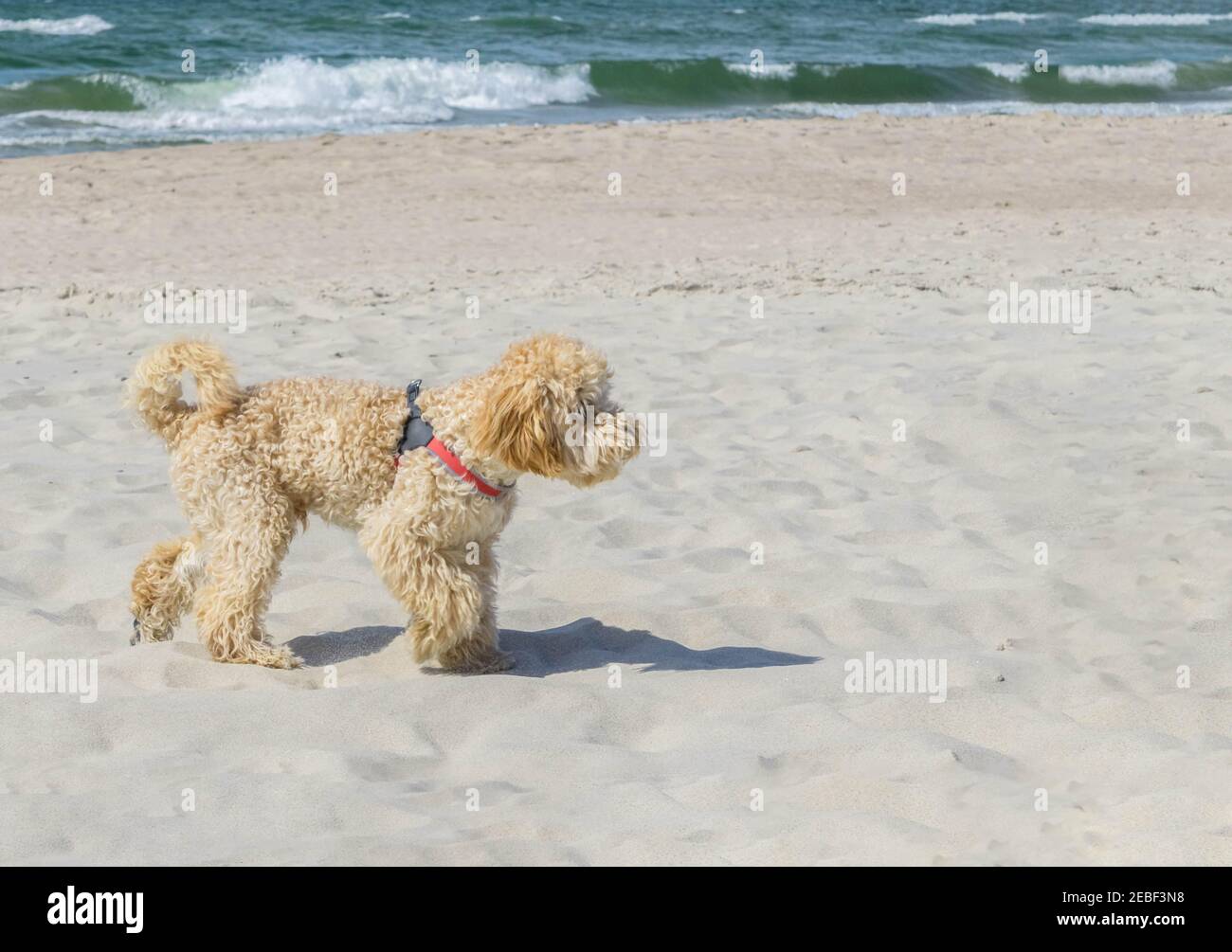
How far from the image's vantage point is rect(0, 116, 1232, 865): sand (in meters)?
3.66

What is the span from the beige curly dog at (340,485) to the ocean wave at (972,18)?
33.6m

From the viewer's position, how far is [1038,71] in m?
27.2

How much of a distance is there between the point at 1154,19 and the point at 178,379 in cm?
3823

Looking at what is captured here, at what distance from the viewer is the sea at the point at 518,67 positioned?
21797 mm

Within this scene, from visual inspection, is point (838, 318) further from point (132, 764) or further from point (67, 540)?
point (132, 764)

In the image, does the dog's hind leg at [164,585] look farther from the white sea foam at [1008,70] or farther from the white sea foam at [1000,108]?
the white sea foam at [1008,70]

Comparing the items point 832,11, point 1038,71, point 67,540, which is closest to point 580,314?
point 67,540

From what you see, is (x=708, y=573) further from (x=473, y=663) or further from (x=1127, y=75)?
(x=1127, y=75)

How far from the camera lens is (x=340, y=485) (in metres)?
4.74

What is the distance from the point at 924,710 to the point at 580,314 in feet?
18.8

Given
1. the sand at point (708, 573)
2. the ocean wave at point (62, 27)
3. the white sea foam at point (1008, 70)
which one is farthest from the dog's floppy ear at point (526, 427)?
the ocean wave at point (62, 27)

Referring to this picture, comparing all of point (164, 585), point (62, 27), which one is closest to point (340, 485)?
point (164, 585)

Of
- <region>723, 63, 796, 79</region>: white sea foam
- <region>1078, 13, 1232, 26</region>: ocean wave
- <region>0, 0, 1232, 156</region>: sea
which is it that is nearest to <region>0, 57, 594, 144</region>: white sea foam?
<region>0, 0, 1232, 156</region>: sea

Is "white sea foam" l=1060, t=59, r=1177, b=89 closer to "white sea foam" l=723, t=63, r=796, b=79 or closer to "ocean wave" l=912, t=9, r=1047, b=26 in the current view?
"white sea foam" l=723, t=63, r=796, b=79
